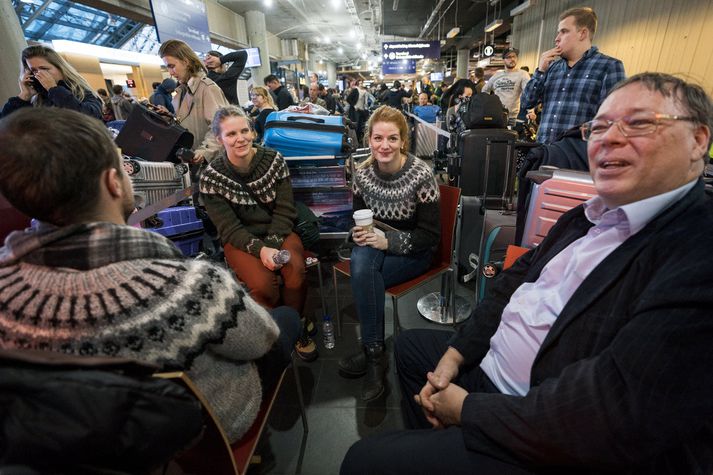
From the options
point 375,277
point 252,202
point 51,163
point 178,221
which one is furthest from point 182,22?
point 51,163

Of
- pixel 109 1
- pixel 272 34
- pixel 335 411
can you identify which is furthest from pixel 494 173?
pixel 272 34

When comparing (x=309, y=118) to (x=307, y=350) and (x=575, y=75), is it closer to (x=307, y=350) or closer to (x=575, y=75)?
(x=307, y=350)

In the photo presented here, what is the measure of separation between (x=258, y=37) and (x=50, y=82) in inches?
506

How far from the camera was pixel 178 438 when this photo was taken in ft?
2.06

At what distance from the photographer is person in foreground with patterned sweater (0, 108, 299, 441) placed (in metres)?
0.68

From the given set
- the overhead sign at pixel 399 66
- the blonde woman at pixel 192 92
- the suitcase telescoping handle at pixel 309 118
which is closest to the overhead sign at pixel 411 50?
the overhead sign at pixel 399 66

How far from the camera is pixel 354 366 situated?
2.01 meters

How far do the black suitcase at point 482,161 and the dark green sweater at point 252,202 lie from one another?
1937mm

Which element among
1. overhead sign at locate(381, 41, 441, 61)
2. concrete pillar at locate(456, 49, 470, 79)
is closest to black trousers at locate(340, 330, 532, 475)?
overhead sign at locate(381, 41, 441, 61)

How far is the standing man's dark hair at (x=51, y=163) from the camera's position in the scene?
0.67 meters

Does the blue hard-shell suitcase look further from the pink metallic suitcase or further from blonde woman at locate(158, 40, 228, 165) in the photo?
the pink metallic suitcase

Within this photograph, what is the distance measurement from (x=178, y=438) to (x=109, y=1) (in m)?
9.03

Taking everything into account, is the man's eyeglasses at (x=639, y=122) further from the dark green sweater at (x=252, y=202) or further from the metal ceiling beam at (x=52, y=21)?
the metal ceiling beam at (x=52, y=21)

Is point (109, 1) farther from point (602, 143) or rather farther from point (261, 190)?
point (602, 143)
